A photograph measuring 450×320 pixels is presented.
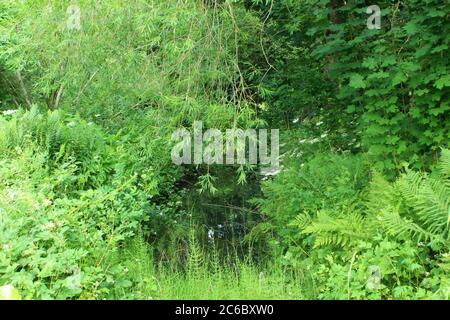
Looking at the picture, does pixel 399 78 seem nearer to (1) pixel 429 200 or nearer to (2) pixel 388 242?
(1) pixel 429 200

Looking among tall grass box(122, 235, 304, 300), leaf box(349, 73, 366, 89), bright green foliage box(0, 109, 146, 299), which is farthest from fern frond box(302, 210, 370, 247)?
bright green foliage box(0, 109, 146, 299)

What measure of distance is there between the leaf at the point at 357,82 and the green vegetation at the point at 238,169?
24 mm

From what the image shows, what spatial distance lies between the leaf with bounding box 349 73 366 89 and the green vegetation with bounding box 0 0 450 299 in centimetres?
2

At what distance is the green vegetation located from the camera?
4.45m

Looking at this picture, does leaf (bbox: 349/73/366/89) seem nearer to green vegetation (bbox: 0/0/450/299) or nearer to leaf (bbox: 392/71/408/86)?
green vegetation (bbox: 0/0/450/299)

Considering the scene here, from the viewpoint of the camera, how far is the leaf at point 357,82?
5.66 m

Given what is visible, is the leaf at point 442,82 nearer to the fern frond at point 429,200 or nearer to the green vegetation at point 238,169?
the green vegetation at point 238,169

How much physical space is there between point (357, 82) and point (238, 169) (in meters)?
1.39

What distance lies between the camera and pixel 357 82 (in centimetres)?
571

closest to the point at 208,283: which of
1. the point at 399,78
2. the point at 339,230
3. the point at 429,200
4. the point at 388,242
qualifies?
the point at 339,230

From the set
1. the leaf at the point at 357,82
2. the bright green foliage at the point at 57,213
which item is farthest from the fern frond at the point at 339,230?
the bright green foliage at the point at 57,213

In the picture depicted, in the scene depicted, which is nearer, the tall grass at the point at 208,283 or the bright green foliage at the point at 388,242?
the bright green foliage at the point at 388,242
